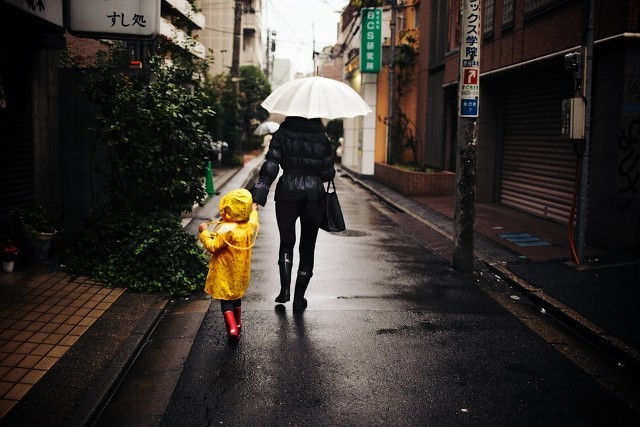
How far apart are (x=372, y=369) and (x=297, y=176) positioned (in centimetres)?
228

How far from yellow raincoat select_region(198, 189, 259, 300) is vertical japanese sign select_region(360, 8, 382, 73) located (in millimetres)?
20324

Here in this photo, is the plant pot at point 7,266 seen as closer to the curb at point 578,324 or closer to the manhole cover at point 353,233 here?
the manhole cover at point 353,233

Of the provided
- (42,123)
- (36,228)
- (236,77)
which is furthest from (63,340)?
(236,77)

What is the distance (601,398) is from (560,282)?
3.29 m

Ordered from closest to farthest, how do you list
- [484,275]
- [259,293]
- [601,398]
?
[601,398]
[259,293]
[484,275]

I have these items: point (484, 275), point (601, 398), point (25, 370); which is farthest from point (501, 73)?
point (25, 370)

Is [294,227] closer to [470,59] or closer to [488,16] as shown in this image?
[470,59]

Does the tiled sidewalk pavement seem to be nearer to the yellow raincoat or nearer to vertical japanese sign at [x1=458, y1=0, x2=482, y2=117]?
the yellow raincoat

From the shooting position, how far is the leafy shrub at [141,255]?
6.94 metres

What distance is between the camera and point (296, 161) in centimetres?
620

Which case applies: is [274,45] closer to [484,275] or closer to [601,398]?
[484,275]

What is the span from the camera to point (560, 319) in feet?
21.0

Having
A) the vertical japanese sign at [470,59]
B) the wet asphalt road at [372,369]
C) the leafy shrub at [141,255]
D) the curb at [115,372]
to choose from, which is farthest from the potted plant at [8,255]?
the vertical japanese sign at [470,59]

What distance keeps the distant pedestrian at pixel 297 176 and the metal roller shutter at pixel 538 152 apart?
286 inches
